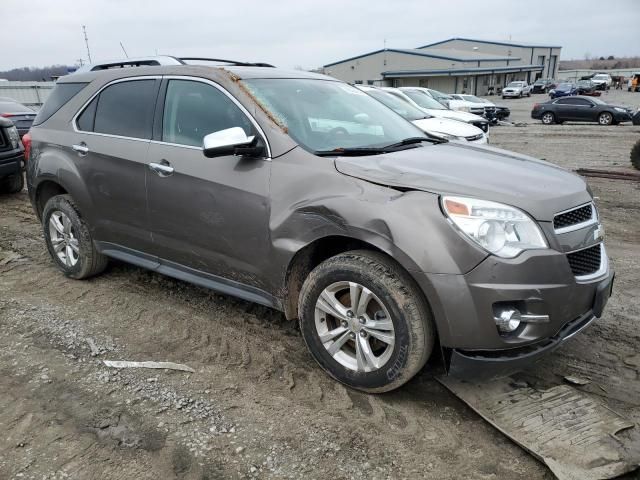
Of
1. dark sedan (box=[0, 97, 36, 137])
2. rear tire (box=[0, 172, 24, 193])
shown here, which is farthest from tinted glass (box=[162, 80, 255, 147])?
dark sedan (box=[0, 97, 36, 137])

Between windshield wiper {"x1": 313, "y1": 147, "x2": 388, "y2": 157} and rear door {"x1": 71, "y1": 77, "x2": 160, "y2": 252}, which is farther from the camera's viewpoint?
rear door {"x1": 71, "y1": 77, "x2": 160, "y2": 252}

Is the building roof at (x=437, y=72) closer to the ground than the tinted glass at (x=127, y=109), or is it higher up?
closer to the ground

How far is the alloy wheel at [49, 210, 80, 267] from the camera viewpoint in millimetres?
4613

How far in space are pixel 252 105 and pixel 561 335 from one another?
226 cm

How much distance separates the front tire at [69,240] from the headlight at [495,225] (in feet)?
10.7

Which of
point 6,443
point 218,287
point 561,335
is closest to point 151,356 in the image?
point 218,287

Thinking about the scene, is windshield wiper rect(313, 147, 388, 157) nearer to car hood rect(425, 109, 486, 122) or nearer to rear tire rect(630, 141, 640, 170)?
car hood rect(425, 109, 486, 122)

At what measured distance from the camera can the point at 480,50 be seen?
248 feet

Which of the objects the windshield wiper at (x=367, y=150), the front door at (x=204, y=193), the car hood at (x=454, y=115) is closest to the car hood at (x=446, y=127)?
the car hood at (x=454, y=115)

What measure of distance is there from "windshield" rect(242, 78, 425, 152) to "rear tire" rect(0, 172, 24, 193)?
21.0 feet

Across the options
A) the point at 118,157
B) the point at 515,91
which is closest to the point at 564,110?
the point at 118,157

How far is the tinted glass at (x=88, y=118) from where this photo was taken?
4.28 meters

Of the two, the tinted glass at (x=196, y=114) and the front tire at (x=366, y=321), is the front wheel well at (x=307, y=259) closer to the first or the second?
the front tire at (x=366, y=321)

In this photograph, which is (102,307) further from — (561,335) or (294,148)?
(561,335)
